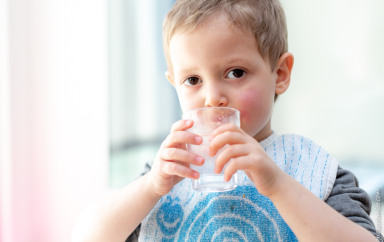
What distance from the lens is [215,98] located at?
913 millimetres

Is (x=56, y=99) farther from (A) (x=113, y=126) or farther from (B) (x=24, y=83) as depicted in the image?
(A) (x=113, y=126)

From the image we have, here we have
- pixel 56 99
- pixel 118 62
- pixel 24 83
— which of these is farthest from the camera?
pixel 118 62

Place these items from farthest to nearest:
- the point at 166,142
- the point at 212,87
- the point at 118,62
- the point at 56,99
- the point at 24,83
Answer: the point at 118,62
the point at 56,99
the point at 24,83
the point at 212,87
the point at 166,142

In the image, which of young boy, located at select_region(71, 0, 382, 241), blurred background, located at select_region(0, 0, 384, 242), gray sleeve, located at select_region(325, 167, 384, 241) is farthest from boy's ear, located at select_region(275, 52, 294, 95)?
blurred background, located at select_region(0, 0, 384, 242)

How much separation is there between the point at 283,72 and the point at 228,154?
43 centimetres

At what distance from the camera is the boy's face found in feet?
3.05

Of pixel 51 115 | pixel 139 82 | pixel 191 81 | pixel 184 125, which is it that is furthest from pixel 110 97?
pixel 184 125

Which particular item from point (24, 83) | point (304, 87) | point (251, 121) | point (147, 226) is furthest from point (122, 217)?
point (304, 87)

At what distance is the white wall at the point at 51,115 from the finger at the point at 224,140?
116 cm

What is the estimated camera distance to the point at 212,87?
93 cm

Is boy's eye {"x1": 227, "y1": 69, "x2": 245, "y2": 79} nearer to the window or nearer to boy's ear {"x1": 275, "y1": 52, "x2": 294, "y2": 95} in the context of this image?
boy's ear {"x1": 275, "y1": 52, "x2": 294, "y2": 95}

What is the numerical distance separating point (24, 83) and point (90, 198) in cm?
57

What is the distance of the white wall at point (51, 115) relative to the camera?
1.68 metres

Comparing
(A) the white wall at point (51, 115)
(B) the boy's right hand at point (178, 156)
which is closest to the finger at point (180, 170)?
(B) the boy's right hand at point (178, 156)
